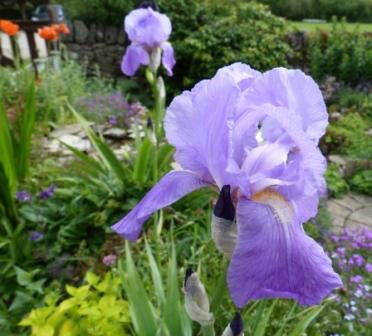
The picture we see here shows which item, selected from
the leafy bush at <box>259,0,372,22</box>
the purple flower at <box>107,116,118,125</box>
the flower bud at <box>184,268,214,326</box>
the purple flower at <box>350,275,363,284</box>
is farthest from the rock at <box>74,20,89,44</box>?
the leafy bush at <box>259,0,372,22</box>

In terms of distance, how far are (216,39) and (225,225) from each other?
669 centimetres

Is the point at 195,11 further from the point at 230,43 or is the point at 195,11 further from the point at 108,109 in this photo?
the point at 108,109

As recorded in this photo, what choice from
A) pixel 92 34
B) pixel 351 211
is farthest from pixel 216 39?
pixel 351 211

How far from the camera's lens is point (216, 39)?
6898mm

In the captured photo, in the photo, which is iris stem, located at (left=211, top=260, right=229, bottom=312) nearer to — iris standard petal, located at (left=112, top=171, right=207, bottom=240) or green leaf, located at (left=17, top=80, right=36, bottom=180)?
iris standard petal, located at (left=112, top=171, right=207, bottom=240)

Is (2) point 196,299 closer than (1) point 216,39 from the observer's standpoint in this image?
Yes

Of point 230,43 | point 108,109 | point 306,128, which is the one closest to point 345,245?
point 306,128

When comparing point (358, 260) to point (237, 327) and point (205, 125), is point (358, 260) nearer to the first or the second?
point (237, 327)

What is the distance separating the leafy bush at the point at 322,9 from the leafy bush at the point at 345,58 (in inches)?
489

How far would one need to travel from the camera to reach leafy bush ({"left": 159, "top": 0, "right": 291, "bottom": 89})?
6.88 meters

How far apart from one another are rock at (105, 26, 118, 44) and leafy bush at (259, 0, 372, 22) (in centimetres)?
1235

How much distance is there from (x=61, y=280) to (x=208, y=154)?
1883 millimetres

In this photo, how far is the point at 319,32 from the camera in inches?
301

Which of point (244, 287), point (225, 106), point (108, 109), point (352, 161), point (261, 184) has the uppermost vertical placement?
point (225, 106)
